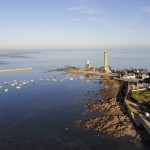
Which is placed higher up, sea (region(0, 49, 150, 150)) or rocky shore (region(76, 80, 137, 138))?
rocky shore (region(76, 80, 137, 138))

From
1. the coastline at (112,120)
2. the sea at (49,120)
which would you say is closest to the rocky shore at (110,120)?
the coastline at (112,120)

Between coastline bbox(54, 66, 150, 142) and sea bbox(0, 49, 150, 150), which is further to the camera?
coastline bbox(54, 66, 150, 142)

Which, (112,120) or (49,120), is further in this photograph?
(49,120)

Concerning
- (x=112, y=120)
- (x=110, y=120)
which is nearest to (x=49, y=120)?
(x=110, y=120)

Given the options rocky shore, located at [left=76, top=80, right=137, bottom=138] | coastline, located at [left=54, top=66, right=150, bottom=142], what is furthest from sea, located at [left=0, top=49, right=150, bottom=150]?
rocky shore, located at [left=76, top=80, right=137, bottom=138]

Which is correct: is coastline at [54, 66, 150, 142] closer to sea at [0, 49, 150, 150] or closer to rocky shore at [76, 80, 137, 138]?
rocky shore at [76, 80, 137, 138]

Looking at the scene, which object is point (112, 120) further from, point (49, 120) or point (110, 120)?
point (49, 120)

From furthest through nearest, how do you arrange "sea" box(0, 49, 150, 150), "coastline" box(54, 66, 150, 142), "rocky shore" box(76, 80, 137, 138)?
1. "rocky shore" box(76, 80, 137, 138)
2. "coastline" box(54, 66, 150, 142)
3. "sea" box(0, 49, 150, 150)

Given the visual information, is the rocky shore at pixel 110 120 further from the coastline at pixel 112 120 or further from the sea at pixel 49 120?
the sea at pixel 49 120

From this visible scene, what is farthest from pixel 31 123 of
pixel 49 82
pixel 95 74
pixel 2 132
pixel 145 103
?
pixel 95 74

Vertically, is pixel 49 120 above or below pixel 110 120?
below

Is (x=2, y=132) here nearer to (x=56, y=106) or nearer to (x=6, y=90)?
(x=56, y=106)

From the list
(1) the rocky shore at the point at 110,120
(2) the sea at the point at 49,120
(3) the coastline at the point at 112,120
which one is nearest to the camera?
(2) the sea at the point at 49,120
